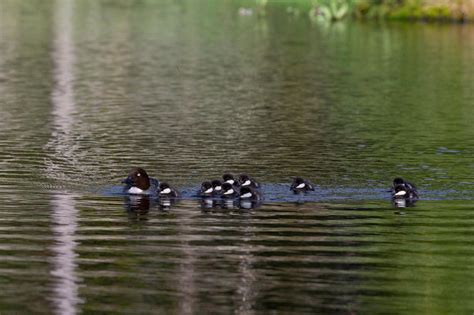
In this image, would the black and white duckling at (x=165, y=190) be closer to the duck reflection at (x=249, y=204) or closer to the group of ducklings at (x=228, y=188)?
the group of ducklings at (x=228, y=188)

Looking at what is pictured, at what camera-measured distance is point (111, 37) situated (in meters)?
62.6

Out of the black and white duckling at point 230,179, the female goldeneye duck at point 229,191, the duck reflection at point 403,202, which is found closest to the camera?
the duck reflection at point 403,202

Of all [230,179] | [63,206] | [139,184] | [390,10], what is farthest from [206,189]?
[390,10]

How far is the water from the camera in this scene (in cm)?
1691

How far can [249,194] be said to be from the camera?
75.8ft

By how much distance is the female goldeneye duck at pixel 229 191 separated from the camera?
2319cm

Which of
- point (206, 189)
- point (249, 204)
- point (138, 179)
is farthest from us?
point (138, 179)

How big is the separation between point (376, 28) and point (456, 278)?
2041 inches

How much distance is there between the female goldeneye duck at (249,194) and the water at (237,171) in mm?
310

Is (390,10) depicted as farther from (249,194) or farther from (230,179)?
(249,194)

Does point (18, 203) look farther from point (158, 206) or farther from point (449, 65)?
point (449, 65)

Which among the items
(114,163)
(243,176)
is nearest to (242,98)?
(114,163)

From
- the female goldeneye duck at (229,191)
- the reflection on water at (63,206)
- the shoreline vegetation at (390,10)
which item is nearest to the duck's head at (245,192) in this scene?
the female goldeneye duck at (229,191)

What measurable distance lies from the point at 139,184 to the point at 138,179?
0.13 meters
